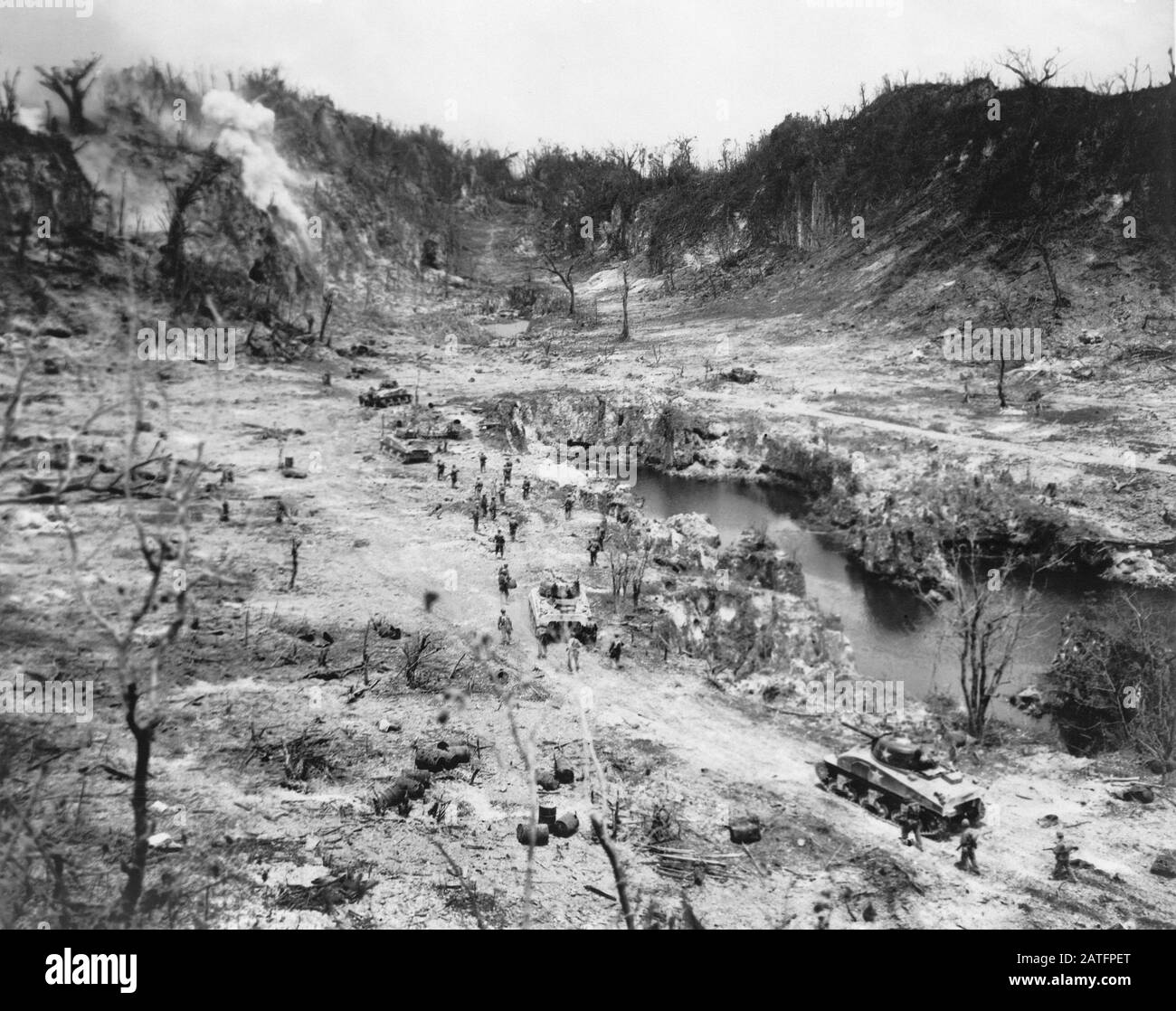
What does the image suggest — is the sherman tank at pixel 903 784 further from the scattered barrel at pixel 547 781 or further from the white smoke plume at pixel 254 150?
the white smoke plume at pixel 254 150

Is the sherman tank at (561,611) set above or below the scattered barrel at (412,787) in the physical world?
above

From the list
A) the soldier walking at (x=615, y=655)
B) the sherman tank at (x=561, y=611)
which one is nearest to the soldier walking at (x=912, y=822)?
the soldier walking at (x=615, y=655)

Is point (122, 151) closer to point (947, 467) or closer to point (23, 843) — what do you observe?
point (947, 467)

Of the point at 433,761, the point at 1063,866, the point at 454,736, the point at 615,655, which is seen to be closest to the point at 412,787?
the point at 433,761

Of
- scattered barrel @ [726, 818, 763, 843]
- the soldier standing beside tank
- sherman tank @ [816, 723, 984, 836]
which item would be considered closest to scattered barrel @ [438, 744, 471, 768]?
scattered barrel @ [726, 818, 763, 843]

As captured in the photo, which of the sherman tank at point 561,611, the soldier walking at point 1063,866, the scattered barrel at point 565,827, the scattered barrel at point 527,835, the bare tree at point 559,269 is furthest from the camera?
the bare tree at point 559,269

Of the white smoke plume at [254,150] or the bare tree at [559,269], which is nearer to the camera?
the white smoke plume at [254,150]

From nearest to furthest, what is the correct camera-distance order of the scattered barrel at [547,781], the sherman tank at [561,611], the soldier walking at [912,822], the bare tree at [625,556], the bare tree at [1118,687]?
the soldier walking at [912,822] → the scattered barrel at [547,781] → the bare tree at [1118,687] → the sherman tank at [561,611] → the bare tree at [625,556]

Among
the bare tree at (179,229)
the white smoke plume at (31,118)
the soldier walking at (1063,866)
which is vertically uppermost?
the white smoke plume at (31,118)
